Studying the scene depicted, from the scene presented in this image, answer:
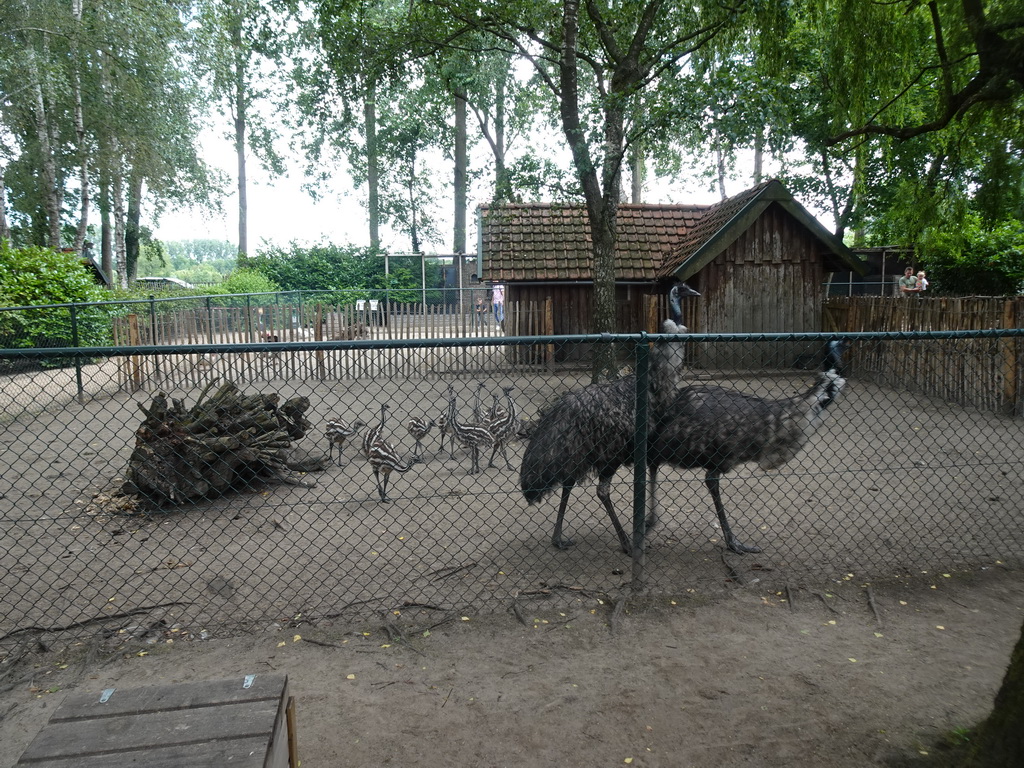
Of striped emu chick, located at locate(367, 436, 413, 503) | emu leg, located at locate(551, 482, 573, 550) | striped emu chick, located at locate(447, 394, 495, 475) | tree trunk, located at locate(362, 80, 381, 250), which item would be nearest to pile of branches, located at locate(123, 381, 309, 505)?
striped emu chick, located at locate(367, 436, 413, 503)

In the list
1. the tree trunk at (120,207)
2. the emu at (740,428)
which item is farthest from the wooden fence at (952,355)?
the tree trunk at (120,207)

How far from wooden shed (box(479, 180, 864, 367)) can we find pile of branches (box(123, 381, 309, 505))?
767 cm

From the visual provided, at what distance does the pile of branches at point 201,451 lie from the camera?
6.14 metres

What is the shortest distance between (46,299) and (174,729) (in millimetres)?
14925

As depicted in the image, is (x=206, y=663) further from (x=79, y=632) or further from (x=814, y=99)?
(x=814, y=99)

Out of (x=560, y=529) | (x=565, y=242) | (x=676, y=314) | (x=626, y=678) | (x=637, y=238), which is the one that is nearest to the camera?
(x=626, y=678)

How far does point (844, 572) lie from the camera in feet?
15.7

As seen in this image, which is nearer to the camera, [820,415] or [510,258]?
[820,415]

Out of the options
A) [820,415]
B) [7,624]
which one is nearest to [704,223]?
[820,415]

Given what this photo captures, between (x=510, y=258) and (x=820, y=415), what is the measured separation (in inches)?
442

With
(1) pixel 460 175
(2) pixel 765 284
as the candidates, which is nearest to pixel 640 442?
(2) pixel 765 284

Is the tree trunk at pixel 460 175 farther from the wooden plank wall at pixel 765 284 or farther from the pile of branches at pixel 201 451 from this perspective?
the pile of branches at pixel 201 451

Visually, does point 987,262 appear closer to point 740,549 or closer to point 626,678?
point 740,549

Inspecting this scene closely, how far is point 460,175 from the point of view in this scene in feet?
112
